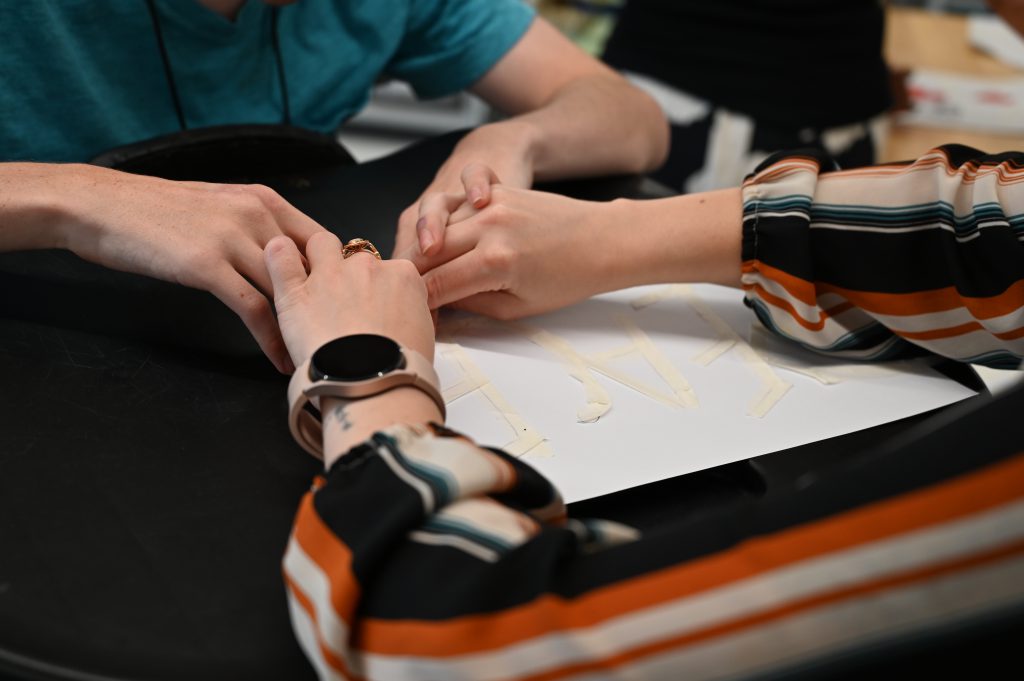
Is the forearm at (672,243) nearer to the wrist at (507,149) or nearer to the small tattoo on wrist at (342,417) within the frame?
the wrist at (507,149)

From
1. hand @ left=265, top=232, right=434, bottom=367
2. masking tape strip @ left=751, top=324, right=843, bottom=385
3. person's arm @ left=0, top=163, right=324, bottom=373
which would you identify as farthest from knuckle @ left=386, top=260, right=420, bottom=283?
masking tape strip @ left=751, top=324, right=843, bottom=385

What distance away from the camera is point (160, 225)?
74 centimetres

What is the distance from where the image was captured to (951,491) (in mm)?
381

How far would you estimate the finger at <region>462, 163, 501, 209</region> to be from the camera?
0.82 metres

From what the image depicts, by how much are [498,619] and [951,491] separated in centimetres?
20

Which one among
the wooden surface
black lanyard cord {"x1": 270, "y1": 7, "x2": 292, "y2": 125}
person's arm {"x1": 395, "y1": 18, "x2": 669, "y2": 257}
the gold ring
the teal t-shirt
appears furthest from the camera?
the wooden surface

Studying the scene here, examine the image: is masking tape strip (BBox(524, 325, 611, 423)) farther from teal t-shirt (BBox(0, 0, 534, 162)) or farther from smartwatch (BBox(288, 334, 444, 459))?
teal t-shirt (BBox(0, 0, 534, 162))

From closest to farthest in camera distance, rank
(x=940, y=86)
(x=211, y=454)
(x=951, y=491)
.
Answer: (x=951, y=491) < (x=211, y=454) < (x=940, y=86)

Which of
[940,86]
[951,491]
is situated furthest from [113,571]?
[940,86]

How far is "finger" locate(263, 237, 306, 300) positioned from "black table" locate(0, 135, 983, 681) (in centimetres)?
7

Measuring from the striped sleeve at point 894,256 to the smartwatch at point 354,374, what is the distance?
1.11ft

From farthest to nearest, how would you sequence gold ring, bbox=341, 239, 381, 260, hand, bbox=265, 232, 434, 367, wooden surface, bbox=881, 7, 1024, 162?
1. wooden surface, bbox=881, 7, 1024, 162
2. gold ring, bbox=341, 239, 381, 260
3. hand, bbox=265, 232, 434, 367

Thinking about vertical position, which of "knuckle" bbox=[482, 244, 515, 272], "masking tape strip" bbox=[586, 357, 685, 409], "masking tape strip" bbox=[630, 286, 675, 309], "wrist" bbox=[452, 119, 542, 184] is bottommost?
"masking tape strip" bbox=[630, 286, 675, 309]

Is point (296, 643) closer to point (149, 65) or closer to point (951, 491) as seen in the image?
point (951, 491)
